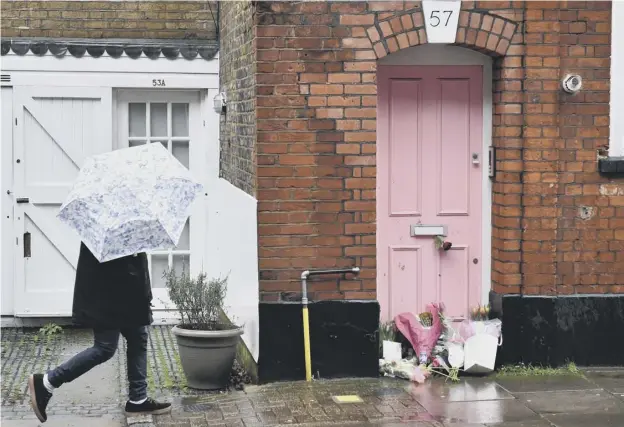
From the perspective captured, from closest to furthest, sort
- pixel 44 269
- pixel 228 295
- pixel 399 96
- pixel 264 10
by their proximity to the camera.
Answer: pixel 264 10
pixel 399 96
pixel 228 295
pixel 44 269

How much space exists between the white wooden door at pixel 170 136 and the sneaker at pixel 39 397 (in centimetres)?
395

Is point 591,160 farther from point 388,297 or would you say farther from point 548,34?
point 388,297

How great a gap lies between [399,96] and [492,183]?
1067 millimetres

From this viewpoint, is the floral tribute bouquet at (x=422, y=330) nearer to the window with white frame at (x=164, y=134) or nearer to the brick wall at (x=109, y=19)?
the window with white frame at (x=164, y=134)

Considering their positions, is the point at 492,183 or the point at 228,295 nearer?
the point at 492,183

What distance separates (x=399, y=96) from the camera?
357 inches

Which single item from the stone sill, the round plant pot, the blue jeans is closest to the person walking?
the blue jeans

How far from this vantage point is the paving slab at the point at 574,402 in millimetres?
7809

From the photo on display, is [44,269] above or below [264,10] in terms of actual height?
below

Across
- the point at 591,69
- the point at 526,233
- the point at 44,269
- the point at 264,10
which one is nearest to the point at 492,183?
the point at 526,233

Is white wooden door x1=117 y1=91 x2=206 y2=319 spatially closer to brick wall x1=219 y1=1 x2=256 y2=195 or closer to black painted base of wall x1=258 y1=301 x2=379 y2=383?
brick wall x1=219 y1=1 x2=256 y2=195

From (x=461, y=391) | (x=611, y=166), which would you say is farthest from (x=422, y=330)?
(x=611, y=166)

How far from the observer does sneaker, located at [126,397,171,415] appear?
784cm

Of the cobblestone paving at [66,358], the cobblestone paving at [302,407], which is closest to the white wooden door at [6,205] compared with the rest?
the cobblestone paving at [66,358]
